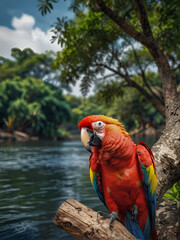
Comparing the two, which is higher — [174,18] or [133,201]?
[174,18]

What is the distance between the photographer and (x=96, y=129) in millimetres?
1915

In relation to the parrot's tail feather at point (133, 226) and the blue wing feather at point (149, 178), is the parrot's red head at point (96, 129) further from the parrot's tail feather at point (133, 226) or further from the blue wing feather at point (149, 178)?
the parrot's tail feather at point (133, 226)

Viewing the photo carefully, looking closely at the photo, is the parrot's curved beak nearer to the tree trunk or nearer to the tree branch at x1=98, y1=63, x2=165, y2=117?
the tree trunk

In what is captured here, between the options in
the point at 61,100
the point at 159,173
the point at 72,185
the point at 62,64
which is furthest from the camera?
the point at 61,100

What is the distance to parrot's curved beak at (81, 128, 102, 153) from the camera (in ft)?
6.31

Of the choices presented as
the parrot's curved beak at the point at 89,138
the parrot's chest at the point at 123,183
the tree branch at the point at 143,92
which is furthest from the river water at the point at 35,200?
the tree branch at the point at 143,92

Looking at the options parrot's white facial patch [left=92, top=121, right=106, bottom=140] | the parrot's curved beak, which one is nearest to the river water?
the parrot's curved beak

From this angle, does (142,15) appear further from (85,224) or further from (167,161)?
(85,224)

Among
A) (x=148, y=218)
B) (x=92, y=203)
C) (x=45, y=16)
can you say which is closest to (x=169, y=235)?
(x=148, y=218)

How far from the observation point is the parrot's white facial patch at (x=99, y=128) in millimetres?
1897

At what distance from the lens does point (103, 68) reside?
7840mm

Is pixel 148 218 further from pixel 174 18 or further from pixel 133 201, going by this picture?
pixel 174 18

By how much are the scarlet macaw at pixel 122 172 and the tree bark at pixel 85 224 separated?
10 centimetres

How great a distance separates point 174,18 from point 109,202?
4484mm
